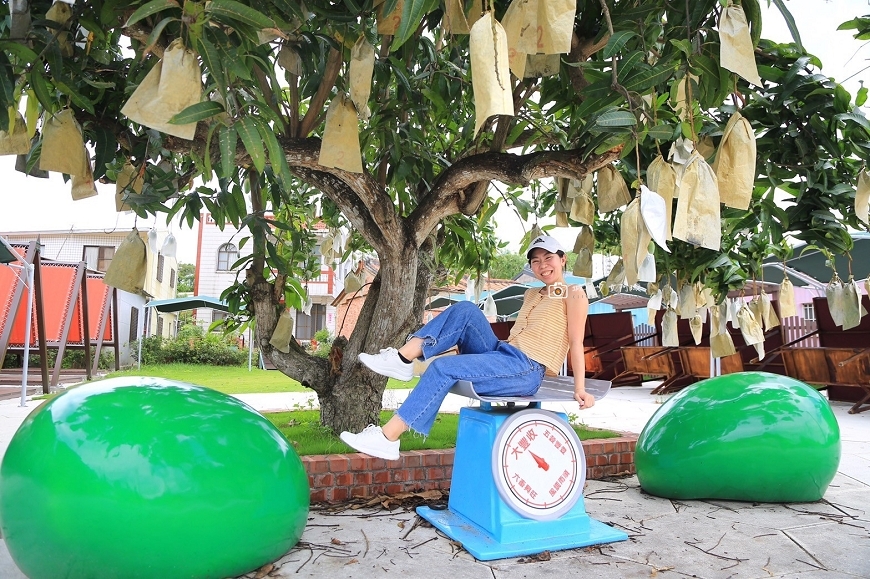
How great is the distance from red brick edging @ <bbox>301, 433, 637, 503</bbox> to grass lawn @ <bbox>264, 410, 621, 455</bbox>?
0.76 ft

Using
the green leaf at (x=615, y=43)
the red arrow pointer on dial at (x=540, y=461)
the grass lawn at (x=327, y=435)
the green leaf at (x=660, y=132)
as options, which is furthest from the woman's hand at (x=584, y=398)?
the grass lawn at (x=327, y=435)

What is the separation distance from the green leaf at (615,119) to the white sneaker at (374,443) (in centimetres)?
159

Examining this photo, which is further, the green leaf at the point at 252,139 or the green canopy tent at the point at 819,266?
the green canopy tent at the point at 819,266

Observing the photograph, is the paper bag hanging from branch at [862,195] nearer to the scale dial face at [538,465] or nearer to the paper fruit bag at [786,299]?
the scale dial face at [538,465]

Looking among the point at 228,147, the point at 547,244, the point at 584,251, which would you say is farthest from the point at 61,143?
the point at 584,251

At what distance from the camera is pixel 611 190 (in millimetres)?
3104

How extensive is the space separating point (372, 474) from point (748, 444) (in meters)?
2.08

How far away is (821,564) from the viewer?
8.37 ft

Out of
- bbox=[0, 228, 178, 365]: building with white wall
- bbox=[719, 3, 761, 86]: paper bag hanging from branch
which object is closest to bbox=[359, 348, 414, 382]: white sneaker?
bbox=[719, 3, 761, 86]: paper bag hanging from branch

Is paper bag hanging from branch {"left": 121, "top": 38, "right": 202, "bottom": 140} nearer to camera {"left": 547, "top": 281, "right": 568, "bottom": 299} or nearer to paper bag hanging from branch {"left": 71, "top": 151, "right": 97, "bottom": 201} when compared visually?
paper bag hanging from branch {"left": 71, "top": 151, "right": 97, "bottom": 201}

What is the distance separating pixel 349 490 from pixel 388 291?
1334mm

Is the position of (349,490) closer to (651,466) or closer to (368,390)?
(368,390)

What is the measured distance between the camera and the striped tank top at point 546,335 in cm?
299

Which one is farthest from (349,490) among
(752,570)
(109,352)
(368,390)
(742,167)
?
(109,352)
